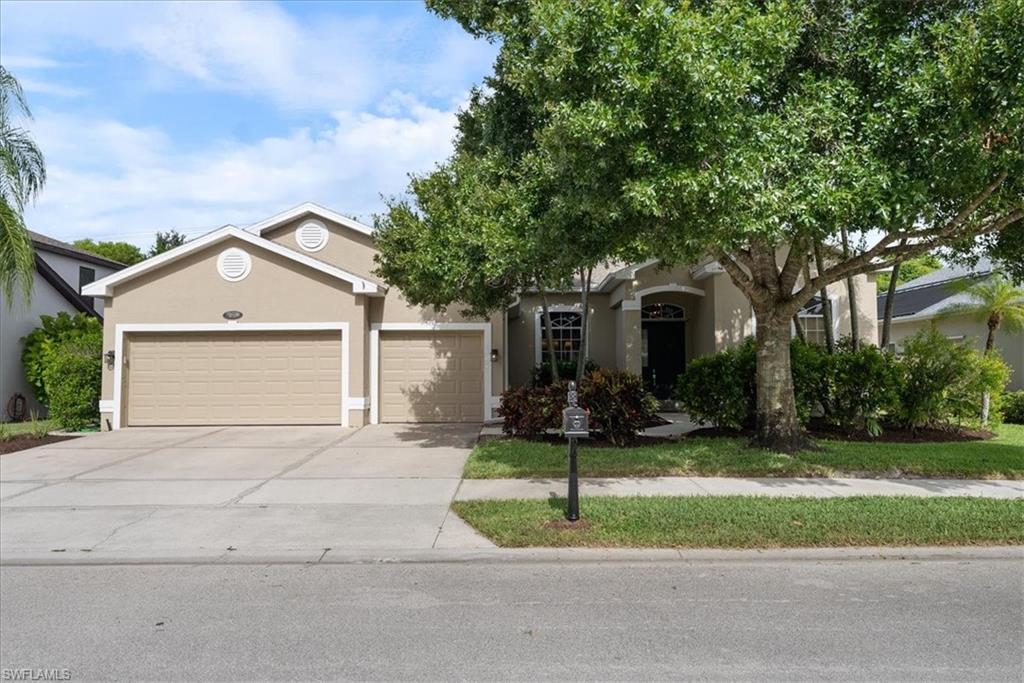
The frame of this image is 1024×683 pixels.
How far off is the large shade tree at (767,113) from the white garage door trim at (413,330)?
7.88 m

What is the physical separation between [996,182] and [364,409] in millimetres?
11841

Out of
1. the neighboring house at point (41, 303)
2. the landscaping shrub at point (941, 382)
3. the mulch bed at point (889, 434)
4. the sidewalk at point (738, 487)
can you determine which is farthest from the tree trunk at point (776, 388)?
the neighboring house at point (41, 303)

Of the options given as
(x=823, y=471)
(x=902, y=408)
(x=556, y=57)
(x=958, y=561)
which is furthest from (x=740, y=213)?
(x=902, y=408)

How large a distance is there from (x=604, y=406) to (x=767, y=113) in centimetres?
550

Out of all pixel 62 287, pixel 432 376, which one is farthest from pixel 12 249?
pixel 432 376

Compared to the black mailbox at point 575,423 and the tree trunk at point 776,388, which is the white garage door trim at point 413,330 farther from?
the black mailbox at point 575,423

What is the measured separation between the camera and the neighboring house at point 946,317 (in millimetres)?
17016

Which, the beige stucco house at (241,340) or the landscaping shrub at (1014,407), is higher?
the beige stucco house at (241,340)

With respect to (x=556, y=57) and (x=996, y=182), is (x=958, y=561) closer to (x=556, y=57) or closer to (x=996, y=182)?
(x=996, y=182)

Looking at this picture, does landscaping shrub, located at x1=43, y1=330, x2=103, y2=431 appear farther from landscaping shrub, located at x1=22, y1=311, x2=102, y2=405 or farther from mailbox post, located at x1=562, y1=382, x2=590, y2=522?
mailbox post, located at x1=562, y1=382, x2=590, y2=522

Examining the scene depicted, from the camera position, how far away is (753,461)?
953 centimetres

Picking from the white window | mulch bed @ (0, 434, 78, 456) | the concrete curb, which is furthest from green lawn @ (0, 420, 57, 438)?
the white window

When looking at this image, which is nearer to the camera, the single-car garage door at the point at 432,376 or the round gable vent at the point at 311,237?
the single-car garage door at the point at 432,376

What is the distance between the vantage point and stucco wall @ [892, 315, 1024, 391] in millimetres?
17000
